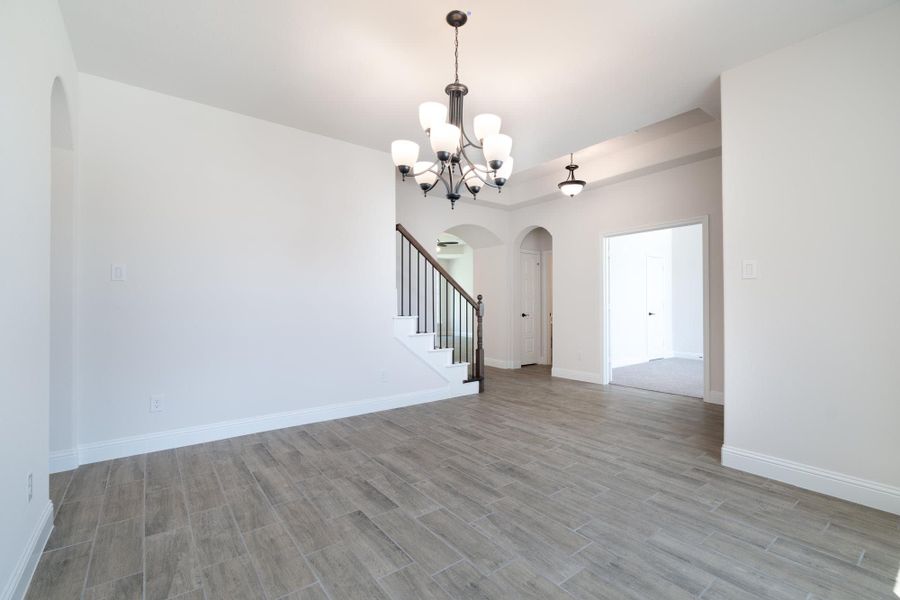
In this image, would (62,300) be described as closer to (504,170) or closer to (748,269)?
(504,170)

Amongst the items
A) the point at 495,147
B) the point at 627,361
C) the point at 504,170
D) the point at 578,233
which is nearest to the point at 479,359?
the point at 578,233

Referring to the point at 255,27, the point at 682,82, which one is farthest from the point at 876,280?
the point at 255,27

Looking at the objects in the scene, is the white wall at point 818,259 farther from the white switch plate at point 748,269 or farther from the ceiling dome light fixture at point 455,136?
the ceiling dome light fixture at point 455,136

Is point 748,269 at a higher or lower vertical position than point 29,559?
higher

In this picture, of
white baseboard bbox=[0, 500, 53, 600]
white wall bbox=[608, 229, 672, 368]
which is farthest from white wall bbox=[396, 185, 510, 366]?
white baseboard bbox=[0, 500, 53, 600]

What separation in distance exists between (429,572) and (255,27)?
10.4ft

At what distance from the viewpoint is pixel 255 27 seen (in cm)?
241

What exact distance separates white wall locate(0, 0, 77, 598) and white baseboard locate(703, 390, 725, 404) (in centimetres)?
566

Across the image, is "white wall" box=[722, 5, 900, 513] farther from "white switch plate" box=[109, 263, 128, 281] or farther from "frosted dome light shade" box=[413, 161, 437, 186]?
"white switch plate" box=[109, 263, 128, 281]

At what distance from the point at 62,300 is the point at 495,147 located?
10.3 ft

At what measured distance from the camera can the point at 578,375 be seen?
19.4ft

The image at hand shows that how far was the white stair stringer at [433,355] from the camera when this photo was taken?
14.8 ft

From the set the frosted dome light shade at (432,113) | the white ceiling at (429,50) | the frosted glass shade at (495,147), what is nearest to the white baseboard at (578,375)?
the white ceiling at (429,50)

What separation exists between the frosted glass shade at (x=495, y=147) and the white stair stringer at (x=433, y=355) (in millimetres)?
2419
